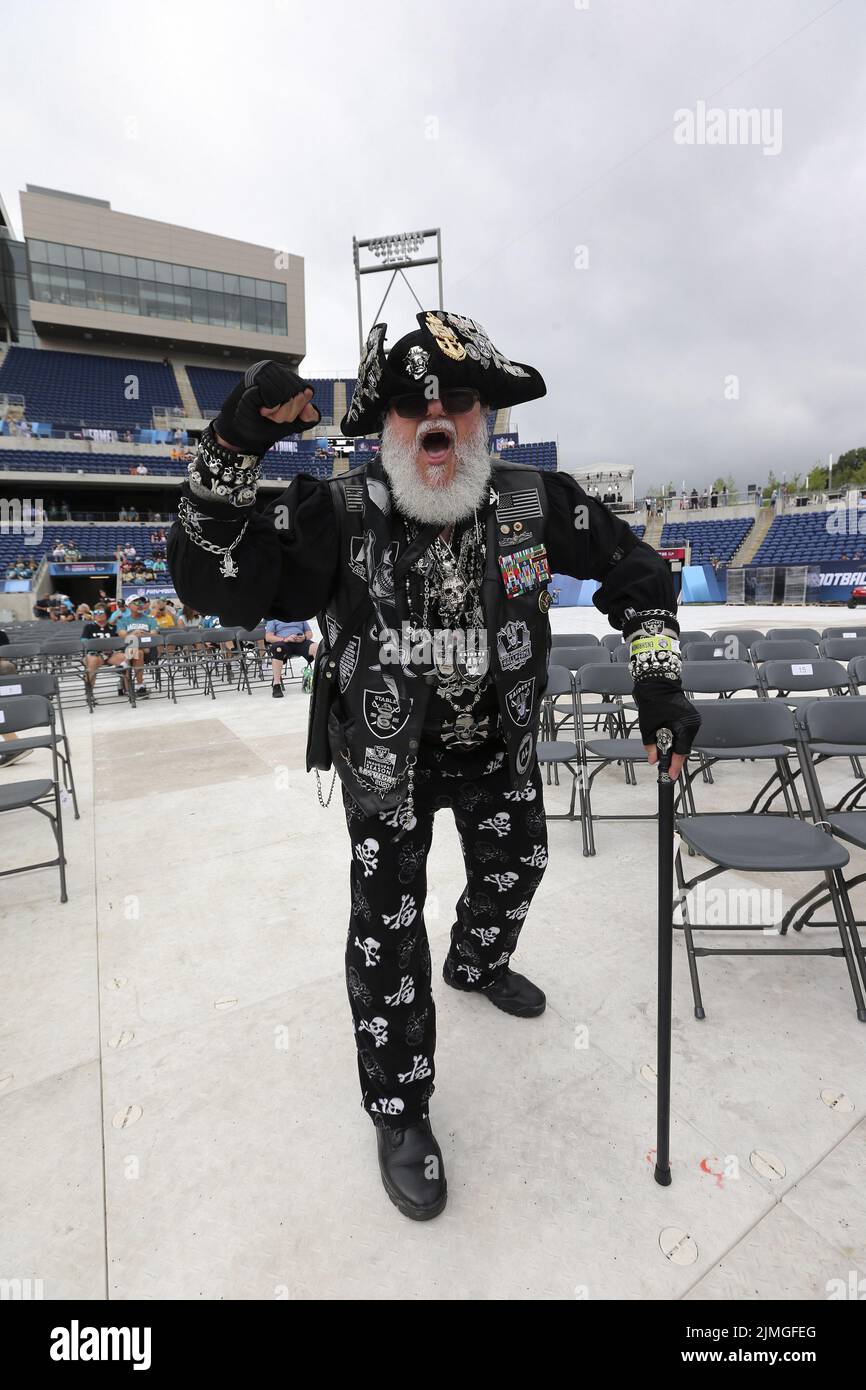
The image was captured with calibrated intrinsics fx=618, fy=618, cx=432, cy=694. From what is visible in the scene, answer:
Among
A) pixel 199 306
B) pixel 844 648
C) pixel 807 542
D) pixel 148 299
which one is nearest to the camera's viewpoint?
pixel 844 648

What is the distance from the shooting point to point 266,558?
3.79ft

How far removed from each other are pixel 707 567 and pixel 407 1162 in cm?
2502

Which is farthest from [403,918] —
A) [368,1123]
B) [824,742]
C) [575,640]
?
[575,640]

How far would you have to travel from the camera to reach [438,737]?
4.93 feet

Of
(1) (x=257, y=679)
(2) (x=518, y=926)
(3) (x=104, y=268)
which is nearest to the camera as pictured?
(2) (x=518, y=926)

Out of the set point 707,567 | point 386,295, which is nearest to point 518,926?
point 386,295

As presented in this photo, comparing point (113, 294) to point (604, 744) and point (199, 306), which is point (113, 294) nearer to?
point (199, 306)

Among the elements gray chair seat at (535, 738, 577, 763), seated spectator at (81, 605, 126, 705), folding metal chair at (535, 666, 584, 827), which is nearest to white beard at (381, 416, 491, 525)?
folding metal chair at (535, 666, 584, 827)

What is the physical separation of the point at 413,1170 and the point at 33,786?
98.3 inches

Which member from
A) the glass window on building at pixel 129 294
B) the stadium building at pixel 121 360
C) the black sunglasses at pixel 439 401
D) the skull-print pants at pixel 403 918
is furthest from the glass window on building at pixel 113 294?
the skull-print pants at pixel 403 918

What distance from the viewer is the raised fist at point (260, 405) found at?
1.00m

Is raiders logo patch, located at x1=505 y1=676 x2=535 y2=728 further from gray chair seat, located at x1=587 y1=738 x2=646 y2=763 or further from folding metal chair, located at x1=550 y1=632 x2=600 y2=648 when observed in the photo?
folding metal chair, located at x1=550 y1=632 x2=600 y2=648

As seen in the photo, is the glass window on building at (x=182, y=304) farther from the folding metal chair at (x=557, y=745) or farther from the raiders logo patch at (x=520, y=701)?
the raiders logo patch at (x=520, y=701)
